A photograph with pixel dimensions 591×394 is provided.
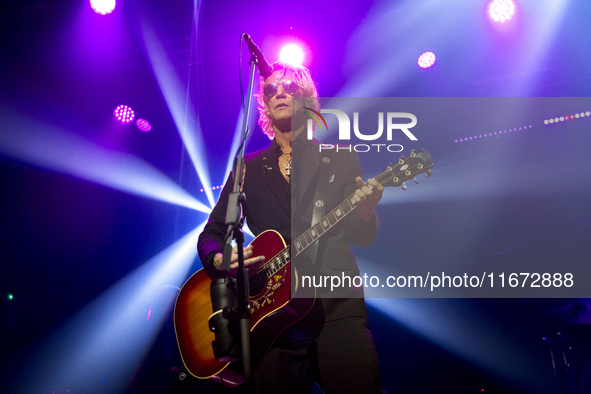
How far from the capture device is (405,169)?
2557 mm

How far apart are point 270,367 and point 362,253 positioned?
1266mm

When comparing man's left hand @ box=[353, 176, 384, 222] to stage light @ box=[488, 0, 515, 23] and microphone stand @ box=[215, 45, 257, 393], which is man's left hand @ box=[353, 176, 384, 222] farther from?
stage light @ box=[488, 0, 515, 23]

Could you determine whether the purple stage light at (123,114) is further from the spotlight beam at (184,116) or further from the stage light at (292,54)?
the stage light at (292,54)

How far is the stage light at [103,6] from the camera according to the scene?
4.55m

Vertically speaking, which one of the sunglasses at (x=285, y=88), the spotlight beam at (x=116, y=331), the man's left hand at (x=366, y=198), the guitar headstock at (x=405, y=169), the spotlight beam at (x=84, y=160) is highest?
the spotlight beam at (x=84, y=160)

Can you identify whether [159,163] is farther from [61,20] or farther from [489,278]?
[489,278]

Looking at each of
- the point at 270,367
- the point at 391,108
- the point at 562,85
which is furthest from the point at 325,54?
the point at 270,367

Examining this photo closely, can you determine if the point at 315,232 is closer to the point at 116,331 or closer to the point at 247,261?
the point at 247,261

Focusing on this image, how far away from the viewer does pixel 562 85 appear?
3922 millimetres

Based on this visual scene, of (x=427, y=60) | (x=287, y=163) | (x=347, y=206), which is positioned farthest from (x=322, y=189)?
(x=427, y=60)

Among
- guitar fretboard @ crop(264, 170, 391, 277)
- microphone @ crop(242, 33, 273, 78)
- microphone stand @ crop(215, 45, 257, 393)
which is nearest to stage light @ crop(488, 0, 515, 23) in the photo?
guitar fretboard @ crop(264, 170, 391, 277)

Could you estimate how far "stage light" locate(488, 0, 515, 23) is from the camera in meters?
4.10

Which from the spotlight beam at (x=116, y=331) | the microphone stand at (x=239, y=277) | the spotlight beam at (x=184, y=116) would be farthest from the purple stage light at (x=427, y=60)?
the microphone stand at (x=239, y=277)

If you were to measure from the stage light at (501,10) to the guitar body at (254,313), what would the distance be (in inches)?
128
